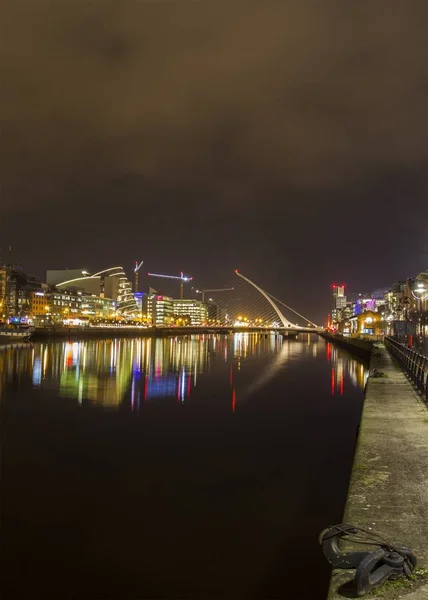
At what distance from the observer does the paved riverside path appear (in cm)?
508

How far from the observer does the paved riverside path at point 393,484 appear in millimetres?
5082

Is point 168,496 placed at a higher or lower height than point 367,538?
lower

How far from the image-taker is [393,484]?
7309 millimetres

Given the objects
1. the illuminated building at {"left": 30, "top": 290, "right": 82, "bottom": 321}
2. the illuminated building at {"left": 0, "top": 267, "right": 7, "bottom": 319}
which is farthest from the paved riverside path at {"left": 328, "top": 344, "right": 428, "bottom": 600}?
the illuminated building at {"left": 30, "top": 290, "right": 82, "bottom": 321}

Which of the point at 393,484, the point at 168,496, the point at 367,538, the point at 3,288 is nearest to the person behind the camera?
the point at 367,538

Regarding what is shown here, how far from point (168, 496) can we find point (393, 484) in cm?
507

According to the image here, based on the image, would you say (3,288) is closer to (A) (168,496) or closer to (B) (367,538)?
(A) (168,496)

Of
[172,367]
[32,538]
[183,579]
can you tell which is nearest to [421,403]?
[183,579]

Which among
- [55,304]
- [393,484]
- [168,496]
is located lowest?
[168,496]

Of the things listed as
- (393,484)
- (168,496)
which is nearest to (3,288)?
(168,496)

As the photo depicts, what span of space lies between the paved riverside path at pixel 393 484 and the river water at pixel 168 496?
1.48m

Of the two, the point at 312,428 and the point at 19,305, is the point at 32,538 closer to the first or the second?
the point at 312,428

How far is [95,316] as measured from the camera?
653ft

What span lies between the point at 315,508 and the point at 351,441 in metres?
7.14
